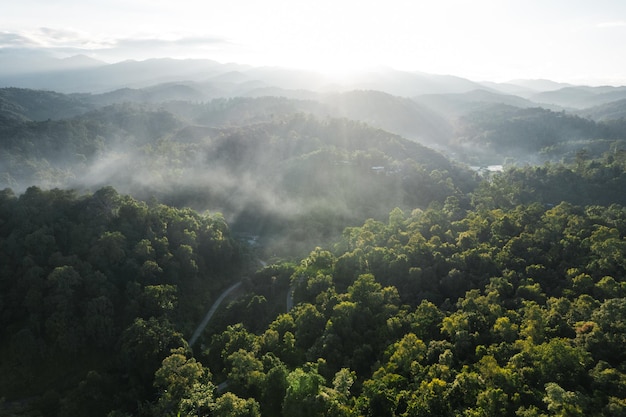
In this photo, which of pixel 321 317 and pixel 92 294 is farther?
pixel 92 294

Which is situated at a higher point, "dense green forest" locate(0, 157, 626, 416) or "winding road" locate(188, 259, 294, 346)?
"dense green forest" locate(0, 157, 626, 416)

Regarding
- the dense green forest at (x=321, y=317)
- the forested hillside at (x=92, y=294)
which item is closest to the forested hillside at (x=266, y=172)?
the dense green forest at (x=321, y=317)

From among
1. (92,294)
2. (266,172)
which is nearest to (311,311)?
(92,294)

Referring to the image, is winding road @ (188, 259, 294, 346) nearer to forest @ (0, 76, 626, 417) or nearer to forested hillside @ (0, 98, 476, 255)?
forest @ (0, 76, 626, 417)

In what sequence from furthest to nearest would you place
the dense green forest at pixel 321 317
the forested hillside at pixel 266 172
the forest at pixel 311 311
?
1. the forested hillside at pixel 266 172
2. the forest at pixel 311 311
3. the dense green forest at pixel 321 317

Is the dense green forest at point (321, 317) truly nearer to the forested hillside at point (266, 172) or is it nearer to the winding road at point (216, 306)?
the winding road at point (216, 306)

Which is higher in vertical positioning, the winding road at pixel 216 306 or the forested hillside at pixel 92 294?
the forested hillside at pixel 92 294

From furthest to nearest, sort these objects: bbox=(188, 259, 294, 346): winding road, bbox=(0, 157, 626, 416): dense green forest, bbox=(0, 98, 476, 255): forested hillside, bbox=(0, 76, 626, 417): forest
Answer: bbox=(0, 98, 476, 255): forested hillside, bbox=(188, 259, 294, 346): winding road, bbox=(0, 76, 626, 417): forest, bbox=(0, 157, 626, 416): dense green forest

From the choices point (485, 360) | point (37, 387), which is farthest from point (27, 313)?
point (485, 360)

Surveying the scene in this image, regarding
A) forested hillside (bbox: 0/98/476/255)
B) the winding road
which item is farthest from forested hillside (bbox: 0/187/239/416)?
forested hillside (bbox: 0/98/476/255)

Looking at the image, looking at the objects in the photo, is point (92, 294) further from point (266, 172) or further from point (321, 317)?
point (266, 172)

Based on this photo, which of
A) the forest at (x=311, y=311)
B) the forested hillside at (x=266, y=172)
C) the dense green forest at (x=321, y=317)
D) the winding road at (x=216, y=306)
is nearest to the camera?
the dense green forest at (x=321, y=317)
